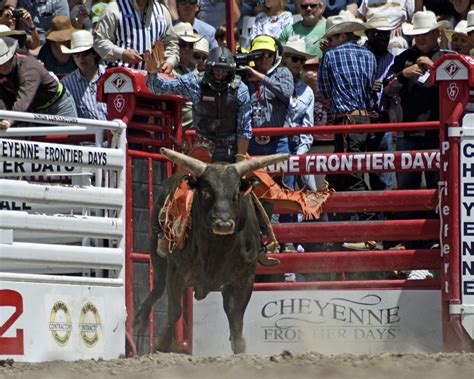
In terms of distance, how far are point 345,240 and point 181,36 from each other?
3.71 metres

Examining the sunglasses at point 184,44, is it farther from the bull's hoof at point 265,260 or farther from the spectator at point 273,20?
the bull's hoof at point 265,260

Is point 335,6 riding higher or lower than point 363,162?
higher

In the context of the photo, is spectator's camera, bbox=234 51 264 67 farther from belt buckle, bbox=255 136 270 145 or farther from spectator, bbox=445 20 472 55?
spectator, bbox=445 20 472 55

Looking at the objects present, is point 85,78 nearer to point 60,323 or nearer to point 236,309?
point 236,309

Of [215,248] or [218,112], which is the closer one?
[215,248]

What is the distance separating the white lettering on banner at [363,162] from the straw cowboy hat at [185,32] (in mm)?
3052

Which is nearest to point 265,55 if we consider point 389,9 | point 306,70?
point 306,70

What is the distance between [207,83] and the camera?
35.1 ft

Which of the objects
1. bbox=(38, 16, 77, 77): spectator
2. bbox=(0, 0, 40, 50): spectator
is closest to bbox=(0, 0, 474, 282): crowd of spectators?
bbox=(38, 16, 77, 77): spectator

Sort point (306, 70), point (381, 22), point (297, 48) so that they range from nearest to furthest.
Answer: point (297, 48)
point (381, 22)
point (306, 70)

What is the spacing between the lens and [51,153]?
356 inches

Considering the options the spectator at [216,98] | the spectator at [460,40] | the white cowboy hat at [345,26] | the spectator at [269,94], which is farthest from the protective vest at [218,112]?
the spectator at [460,40]

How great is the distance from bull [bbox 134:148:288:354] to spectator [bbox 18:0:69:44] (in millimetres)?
5535

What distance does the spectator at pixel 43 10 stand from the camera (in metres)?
15.4
